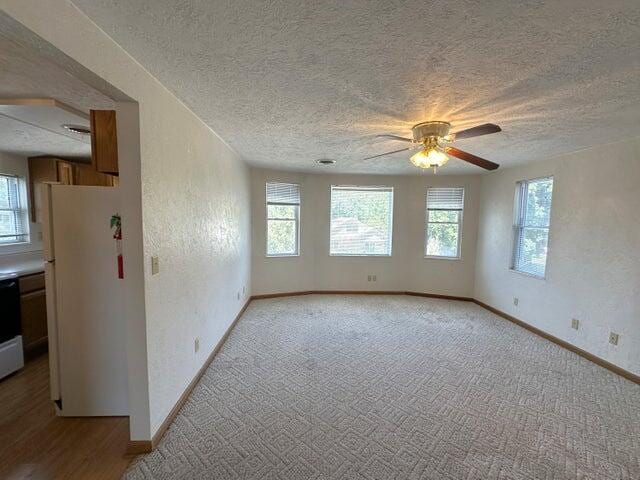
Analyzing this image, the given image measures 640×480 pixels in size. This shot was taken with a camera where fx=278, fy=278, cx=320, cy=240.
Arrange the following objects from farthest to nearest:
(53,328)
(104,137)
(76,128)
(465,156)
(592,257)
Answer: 1. (592,257)
2. (76,128)
3. (465,156)
4. (53,328)
5. (104,137)

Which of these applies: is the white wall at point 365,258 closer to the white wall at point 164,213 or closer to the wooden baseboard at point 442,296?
the wooden baseboard at point 442,296

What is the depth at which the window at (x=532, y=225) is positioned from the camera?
373 cm

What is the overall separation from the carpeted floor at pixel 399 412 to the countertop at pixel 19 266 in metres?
2.15

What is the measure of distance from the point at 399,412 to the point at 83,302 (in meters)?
2.47

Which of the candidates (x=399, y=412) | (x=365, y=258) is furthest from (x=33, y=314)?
(x=365, y=258)

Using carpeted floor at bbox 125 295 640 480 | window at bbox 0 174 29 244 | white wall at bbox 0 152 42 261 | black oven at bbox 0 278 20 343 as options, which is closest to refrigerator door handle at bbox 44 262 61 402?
carpeted floor at bbox 125 295 640 480

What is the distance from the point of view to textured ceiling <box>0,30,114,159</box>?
1.45 m

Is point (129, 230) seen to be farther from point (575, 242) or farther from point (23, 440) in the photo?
point (575, 242)

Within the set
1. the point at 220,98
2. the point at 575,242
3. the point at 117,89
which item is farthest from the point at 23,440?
the point at 575,242

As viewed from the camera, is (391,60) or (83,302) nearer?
(391,60)

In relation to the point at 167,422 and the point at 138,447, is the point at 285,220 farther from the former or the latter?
the point at 138,447

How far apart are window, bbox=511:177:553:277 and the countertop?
19.9 ft

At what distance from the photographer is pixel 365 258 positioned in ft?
17.6

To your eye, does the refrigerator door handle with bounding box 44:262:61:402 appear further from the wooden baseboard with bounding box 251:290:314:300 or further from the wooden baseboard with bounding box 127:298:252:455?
the wooden baseboard with bounding box 251:290:314:300
